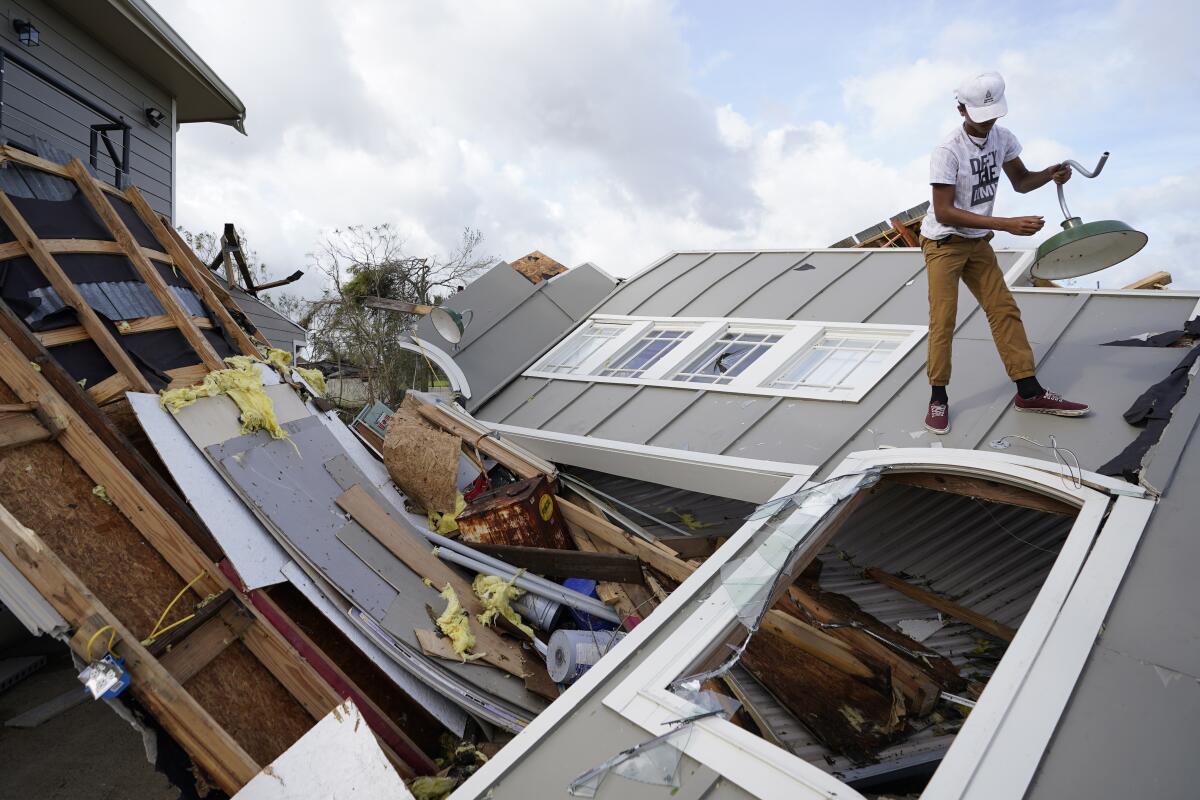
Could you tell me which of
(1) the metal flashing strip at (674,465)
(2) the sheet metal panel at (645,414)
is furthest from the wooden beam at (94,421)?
(2) the sheet metal panel at (645,414)

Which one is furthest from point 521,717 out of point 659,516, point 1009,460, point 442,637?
point 1009,460

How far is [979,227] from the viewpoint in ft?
12.6

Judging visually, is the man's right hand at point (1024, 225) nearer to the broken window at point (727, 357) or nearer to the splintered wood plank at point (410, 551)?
the broken window at point (727, 357)

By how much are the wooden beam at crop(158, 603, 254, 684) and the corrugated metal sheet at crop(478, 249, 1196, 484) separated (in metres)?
3.68

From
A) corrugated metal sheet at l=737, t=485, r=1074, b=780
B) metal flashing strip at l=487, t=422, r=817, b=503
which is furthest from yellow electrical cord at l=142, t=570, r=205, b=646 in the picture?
corrugated metal sheet at l=737, t=485, r=1074, b=780

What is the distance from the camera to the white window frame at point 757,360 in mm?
6027

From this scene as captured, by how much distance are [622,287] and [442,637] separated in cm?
643

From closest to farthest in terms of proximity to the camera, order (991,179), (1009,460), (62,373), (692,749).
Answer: (692,749) < (1009,460) < (991,179) < (62,373)

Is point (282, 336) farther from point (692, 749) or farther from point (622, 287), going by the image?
point (692, 749)

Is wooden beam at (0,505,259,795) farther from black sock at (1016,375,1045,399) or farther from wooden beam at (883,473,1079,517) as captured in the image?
black sock at (1016,375,1045,399)

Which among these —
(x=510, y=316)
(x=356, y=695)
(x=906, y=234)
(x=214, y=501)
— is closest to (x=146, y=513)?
(x=214, y=501)

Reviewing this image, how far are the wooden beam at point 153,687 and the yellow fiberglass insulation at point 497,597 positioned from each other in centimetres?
197

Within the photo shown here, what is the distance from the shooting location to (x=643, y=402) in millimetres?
7137

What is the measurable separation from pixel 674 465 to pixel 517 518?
59.8 inches
